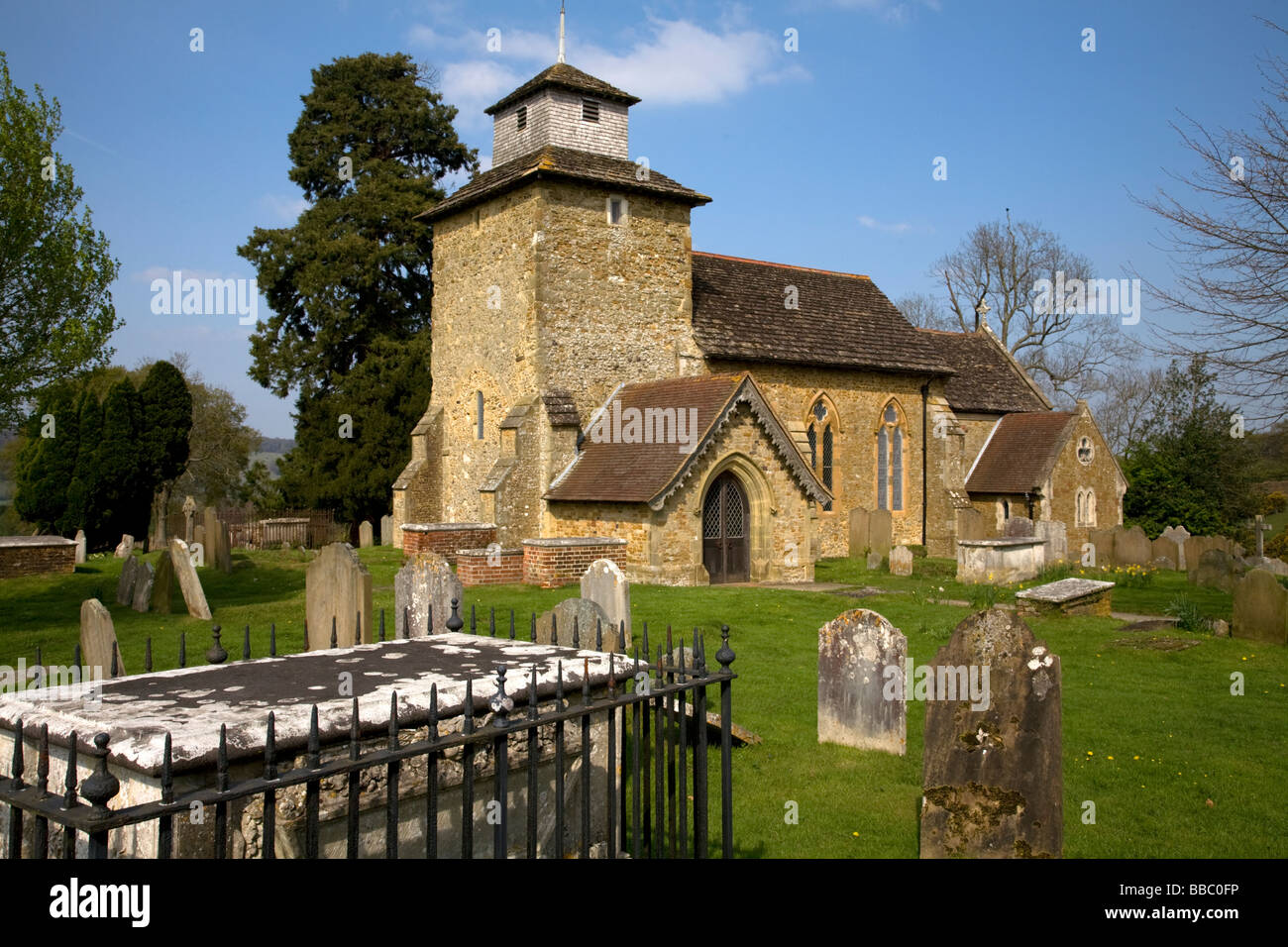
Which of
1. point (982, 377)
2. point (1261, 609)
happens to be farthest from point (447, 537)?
point (982, 377)

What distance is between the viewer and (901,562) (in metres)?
22.2

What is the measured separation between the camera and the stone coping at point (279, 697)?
11.1 feet

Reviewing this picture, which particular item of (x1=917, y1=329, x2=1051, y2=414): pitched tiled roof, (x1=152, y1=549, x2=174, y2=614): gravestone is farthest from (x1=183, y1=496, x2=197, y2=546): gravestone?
(x1=917, y1=329, x2=1051, y2=414): pitched tiled roof

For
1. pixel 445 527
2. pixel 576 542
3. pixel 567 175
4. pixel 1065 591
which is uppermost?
pixel 567 175

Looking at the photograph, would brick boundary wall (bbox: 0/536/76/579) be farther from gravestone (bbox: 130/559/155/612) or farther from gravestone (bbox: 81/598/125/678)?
gravestone (bbox: 81/598/125/678)

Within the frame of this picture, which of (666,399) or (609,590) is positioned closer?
(609,590)

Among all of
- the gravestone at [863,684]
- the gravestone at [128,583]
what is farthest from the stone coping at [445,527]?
the gravestone at [863,684]

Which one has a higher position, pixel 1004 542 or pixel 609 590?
pixel 1004 542

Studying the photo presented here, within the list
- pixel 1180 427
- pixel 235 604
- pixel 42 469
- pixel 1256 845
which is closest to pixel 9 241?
pixel 235 604

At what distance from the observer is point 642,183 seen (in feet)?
79.5

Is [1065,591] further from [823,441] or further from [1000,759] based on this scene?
[823,441]

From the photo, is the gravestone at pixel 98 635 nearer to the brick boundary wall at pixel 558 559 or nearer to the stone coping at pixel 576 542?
the brick boundary wall at pixel 558 559

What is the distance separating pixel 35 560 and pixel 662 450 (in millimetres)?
13418

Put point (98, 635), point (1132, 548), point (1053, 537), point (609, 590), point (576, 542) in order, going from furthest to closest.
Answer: point (1132, 548) → point (1053, 537) → point (576, 542) → point (609, 590) → point (98, 635)
